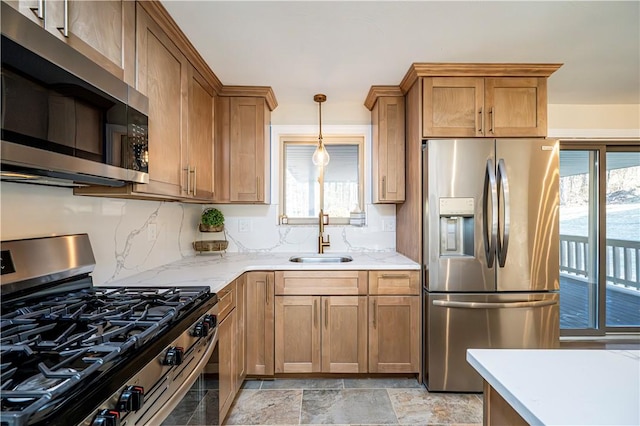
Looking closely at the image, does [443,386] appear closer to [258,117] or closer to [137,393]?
[137,393]

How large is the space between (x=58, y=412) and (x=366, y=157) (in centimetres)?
277

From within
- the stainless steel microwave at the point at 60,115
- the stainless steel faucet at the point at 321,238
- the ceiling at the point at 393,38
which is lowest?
the stainless steel faucet at the point at 321,238

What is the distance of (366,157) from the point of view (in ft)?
9.96

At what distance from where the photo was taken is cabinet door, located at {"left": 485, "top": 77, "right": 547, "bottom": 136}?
88.9 inches

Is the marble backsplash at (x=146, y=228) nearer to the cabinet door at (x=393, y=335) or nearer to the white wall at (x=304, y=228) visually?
the white wall at (x=304, y=228)

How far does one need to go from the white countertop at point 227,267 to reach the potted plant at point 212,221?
9.6 inches

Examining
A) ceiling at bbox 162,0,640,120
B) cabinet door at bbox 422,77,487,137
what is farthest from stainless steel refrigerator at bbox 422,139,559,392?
ceiling at bbox 162,0,640,120

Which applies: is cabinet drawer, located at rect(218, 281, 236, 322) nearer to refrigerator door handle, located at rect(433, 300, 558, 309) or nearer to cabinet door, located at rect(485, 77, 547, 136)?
refrigerator door handle, located at rect(433, 300, 558, 309)

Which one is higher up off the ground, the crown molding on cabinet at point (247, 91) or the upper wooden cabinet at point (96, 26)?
the crown molding on cabinet at point (247, 91)

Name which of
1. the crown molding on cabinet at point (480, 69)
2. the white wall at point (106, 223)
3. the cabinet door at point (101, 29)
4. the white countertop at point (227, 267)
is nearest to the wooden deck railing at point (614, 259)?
the crown molding on cabinet at point (480, 69)

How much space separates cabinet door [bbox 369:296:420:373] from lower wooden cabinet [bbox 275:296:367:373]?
7cm

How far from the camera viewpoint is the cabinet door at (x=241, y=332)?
6.88ft

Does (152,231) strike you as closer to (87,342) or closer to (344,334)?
(87,342)

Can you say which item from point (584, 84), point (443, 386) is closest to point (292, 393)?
point (443, 386)
